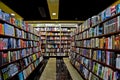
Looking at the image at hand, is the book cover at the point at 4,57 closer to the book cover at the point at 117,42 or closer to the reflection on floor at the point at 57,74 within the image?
the book cover at the point at 117,42

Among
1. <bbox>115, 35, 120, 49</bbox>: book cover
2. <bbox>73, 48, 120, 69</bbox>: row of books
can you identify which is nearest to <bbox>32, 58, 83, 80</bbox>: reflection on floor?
<bbox>73, 48, 120, 69</bbox>: row of books

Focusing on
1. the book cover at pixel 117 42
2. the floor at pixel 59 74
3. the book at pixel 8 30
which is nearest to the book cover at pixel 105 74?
the book cover at pixel 117 42

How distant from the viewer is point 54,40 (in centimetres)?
1251

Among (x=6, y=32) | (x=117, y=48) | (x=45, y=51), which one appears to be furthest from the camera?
(x=45, y=51)

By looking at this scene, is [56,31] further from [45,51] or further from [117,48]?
[117,48]

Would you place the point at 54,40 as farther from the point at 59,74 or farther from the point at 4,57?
the point at 4,57

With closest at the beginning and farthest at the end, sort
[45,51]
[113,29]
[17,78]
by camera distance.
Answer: [113,29] < [17,78] < [45,51]

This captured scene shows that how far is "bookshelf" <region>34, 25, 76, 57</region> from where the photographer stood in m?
12.4

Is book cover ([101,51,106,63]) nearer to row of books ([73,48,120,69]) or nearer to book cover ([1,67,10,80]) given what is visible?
row of books ([73,48,120,69])

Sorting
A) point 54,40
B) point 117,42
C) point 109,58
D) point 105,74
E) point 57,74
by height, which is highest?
point 54,40

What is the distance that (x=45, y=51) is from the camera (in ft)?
40.7

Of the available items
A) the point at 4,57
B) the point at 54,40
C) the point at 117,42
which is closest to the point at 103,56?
the point at 117,42

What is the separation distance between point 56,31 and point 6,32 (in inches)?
369

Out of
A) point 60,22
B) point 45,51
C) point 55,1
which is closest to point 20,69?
point 55,1
